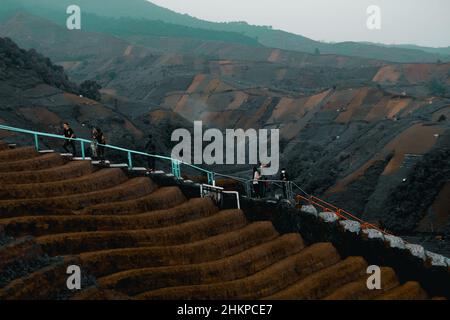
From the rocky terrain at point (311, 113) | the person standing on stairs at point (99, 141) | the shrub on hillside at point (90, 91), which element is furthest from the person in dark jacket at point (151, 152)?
the shrub on hillside at point (90, 91)

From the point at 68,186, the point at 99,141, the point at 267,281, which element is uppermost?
the point at 99,141

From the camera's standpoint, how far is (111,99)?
76.2m

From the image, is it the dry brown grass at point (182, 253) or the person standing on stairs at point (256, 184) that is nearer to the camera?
the dry brown grass at point (182, 253)

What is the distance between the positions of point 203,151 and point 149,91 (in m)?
47.8

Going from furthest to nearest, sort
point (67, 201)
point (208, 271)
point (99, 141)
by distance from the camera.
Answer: point (99, 141) < point (67, 201) < point (208, 271)

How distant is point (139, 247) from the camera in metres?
15.5

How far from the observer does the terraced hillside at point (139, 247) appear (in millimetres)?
12875

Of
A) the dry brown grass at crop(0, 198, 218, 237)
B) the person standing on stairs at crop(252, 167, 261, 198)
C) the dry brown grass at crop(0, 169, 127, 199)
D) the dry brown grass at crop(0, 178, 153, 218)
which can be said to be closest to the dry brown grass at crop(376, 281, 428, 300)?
the person standing on stairs at crop(252, 167, 261, 198)

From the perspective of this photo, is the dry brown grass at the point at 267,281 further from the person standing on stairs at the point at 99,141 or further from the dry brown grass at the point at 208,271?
the person standing on stairs at the point at 99,141

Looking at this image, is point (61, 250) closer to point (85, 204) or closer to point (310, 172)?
point (85, 204)

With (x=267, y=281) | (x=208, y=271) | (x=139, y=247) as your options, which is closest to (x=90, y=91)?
(x=139, y=247)

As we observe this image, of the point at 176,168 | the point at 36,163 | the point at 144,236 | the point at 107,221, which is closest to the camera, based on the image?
the point at 144,236

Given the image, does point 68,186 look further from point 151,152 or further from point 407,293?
point 407,293
